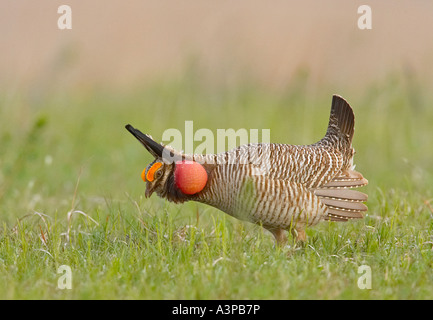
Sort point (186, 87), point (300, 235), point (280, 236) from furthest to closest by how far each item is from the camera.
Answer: point (186, 87) < point (280, 236) < point (300, 235)

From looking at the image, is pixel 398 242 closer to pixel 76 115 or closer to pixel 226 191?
pixel 226 191

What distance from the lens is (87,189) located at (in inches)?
310

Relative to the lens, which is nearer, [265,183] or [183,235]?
[265,183]

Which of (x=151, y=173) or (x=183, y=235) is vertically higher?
(x=151, y=173)

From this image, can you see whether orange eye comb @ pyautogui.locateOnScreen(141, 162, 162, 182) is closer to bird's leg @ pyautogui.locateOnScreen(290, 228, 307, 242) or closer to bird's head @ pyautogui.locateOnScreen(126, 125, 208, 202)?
bird's head @ pyautogui.locateOnScreen(126, 125, 208, 202)

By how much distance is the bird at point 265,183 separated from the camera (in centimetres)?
481

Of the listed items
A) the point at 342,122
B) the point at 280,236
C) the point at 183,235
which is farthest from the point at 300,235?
the point at 342,122

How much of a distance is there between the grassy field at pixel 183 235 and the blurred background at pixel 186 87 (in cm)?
5

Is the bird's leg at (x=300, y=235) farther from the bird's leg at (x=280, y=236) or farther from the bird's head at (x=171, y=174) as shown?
the bird's head at (x=171, y=174)

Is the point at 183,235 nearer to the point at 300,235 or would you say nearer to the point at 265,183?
the point at 265,183

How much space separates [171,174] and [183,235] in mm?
468

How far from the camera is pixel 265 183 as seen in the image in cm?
477

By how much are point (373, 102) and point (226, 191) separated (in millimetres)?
3977

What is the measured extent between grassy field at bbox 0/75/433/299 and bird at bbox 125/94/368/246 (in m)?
0.16
